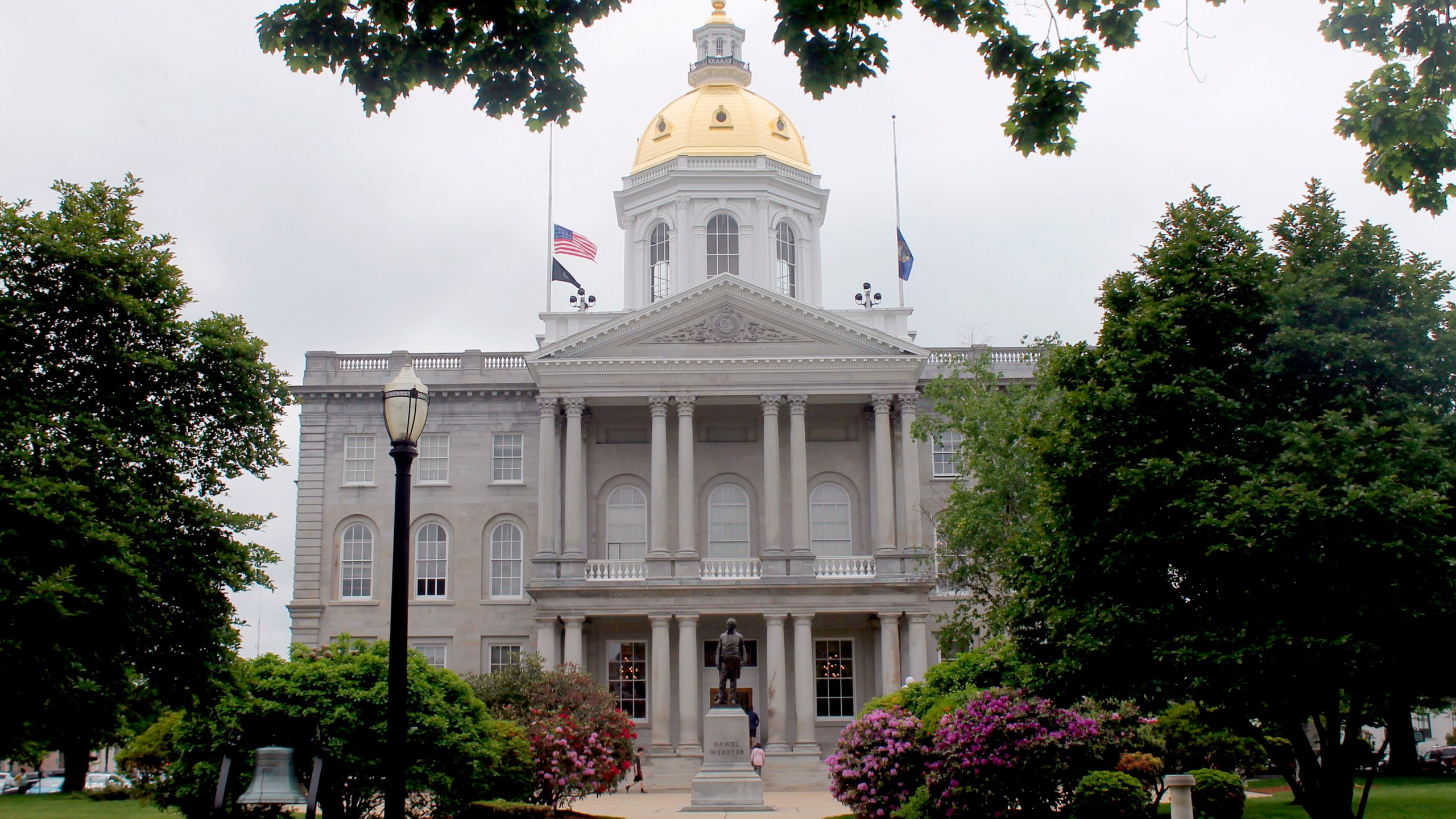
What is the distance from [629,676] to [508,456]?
9252mm

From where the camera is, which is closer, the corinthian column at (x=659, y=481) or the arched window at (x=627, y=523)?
the corinthian column at (x=659, y=481)

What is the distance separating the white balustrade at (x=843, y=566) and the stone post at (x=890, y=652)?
61.6 inches

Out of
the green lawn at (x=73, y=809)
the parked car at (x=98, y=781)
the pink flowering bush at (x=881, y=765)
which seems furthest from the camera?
the parked car at (x=98, y=781)

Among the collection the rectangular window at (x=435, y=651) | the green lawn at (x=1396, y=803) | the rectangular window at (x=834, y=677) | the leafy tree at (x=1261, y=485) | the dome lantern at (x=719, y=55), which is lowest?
the green lawn at (x=1396, y=803)

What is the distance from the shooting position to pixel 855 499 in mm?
47812

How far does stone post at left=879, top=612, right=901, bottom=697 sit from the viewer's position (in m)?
41.4

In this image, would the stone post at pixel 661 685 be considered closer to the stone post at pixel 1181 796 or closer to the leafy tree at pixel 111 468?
the leafy tree at pixel 111 468

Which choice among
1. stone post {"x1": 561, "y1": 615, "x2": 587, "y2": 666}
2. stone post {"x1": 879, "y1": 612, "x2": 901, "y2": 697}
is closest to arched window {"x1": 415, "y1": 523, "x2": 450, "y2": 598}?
stone post {"x1": 561, "y1": 615, "x2": 587, "y2": 666}

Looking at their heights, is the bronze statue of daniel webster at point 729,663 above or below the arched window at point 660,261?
below

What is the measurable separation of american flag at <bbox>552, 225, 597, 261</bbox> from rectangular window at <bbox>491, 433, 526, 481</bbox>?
7.34 meters

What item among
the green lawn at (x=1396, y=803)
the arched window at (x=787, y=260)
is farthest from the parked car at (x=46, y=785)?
the green lawn at (x=1396, y=803)

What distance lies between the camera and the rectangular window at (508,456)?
49031 mm

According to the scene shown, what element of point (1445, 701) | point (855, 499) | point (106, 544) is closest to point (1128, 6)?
point (1445, 701)

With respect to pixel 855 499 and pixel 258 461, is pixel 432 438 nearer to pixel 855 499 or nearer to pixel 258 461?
pixel 855 499
